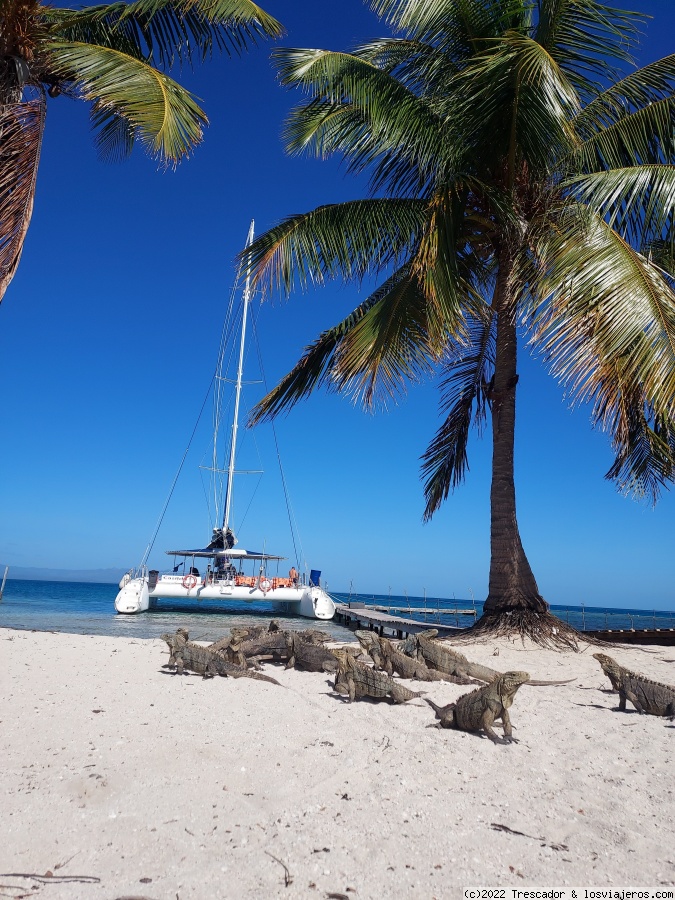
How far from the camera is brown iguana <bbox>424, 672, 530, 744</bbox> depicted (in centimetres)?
450

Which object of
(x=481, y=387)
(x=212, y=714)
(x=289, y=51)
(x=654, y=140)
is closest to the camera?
(x=212, y=714)

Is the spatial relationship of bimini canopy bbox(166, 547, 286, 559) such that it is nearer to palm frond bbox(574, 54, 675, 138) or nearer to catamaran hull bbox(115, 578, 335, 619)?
catamaran hull bbox(115, 578, 335, 619)

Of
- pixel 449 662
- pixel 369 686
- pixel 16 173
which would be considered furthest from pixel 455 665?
pixel 16 173

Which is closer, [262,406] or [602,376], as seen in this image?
[602,376]

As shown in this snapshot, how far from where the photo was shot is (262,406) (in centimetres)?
1047

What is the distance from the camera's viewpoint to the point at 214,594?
Result: 869 inches

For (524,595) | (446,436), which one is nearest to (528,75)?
(446,436)

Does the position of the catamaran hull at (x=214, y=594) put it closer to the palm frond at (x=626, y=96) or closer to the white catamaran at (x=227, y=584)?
the white catamaran at (x=227, y=584)

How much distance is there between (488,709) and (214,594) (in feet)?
61.4

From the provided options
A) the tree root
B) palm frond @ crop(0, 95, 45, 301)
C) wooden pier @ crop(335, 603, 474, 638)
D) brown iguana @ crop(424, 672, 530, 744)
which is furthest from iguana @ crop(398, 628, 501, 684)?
palm frond @ crop(0, 95, 45, 301)

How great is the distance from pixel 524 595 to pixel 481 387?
4.47 meters

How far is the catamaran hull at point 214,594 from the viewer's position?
22031 millimetres

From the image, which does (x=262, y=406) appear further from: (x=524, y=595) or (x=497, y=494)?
(x=524, y=595)

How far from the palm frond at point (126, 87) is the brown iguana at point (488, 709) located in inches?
203
